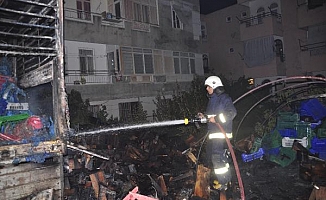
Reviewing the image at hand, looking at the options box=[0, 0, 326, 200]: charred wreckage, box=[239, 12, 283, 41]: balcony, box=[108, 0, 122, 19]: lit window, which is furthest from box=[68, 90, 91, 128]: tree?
box=[239, 12, 283, 41]: balcony

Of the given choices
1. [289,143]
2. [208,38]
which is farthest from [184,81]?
[289,143]

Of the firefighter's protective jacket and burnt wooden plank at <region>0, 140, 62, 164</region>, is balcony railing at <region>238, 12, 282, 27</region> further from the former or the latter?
burnt wooden plank at <region>0, 140, 62, 164</region>

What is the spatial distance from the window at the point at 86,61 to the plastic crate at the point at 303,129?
39.0 ft

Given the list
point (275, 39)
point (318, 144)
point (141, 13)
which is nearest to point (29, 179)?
point (318, 144)

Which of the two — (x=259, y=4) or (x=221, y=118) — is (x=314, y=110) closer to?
(x=221, y=118)

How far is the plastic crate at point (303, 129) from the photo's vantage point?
7566 mm

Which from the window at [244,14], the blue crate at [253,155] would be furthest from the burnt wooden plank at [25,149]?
the window at [244,14]

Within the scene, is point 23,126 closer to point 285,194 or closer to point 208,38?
point 285,194

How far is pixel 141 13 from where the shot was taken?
58.2 feet

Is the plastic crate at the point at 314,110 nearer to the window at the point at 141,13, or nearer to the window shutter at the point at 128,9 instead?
the window shutter at the point at 128,9

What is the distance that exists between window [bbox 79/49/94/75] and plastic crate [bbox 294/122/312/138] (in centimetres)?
1190

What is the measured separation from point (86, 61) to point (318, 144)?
43.4ft

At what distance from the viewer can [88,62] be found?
1542 centimetres

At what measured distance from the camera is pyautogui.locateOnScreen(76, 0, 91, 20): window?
14823mm
